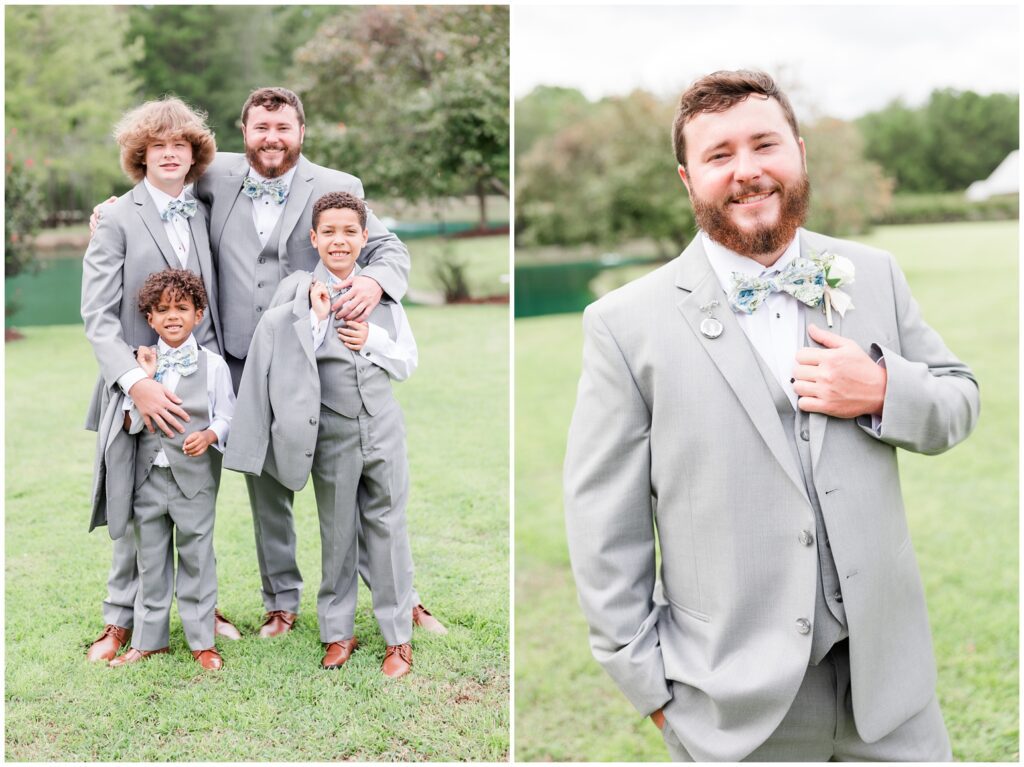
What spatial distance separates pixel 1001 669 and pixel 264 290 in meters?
4.10

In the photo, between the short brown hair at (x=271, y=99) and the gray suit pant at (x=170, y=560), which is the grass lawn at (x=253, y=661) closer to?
the gray suit pant at (x=170, y=560)

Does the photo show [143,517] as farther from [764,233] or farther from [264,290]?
[764,233]

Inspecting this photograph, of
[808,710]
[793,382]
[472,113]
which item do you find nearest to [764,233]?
[793,382]

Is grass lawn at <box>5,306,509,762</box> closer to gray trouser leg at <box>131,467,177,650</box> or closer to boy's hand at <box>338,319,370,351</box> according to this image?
gray trouser leg at <box>131,467,177,650</box>

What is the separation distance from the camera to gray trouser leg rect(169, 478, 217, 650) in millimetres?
3482

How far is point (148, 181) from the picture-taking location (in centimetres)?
344

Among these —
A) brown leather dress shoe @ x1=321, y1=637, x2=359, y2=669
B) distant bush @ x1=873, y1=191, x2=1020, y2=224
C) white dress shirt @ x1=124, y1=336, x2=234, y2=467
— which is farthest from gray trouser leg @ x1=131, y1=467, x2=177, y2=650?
distant bush @ x1=873, y1=191, x2=1020, y2=224

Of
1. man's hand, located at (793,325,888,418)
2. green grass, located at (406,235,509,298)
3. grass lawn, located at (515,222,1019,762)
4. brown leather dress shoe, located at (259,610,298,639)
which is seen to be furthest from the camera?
green grass, located at (406,235,509,298)

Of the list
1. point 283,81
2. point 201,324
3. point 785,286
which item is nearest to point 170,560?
point 201,324

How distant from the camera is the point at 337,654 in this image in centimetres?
359

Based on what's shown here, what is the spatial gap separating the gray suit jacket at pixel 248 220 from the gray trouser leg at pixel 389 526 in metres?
0.55

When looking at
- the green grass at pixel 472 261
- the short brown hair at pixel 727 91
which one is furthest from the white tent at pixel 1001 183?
the short brown hair at pixel 727 91

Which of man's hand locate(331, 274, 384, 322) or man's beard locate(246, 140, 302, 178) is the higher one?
man's beard locate(246, 140, 302, 178)

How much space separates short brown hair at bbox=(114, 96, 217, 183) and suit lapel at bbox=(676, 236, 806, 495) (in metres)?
2.04
